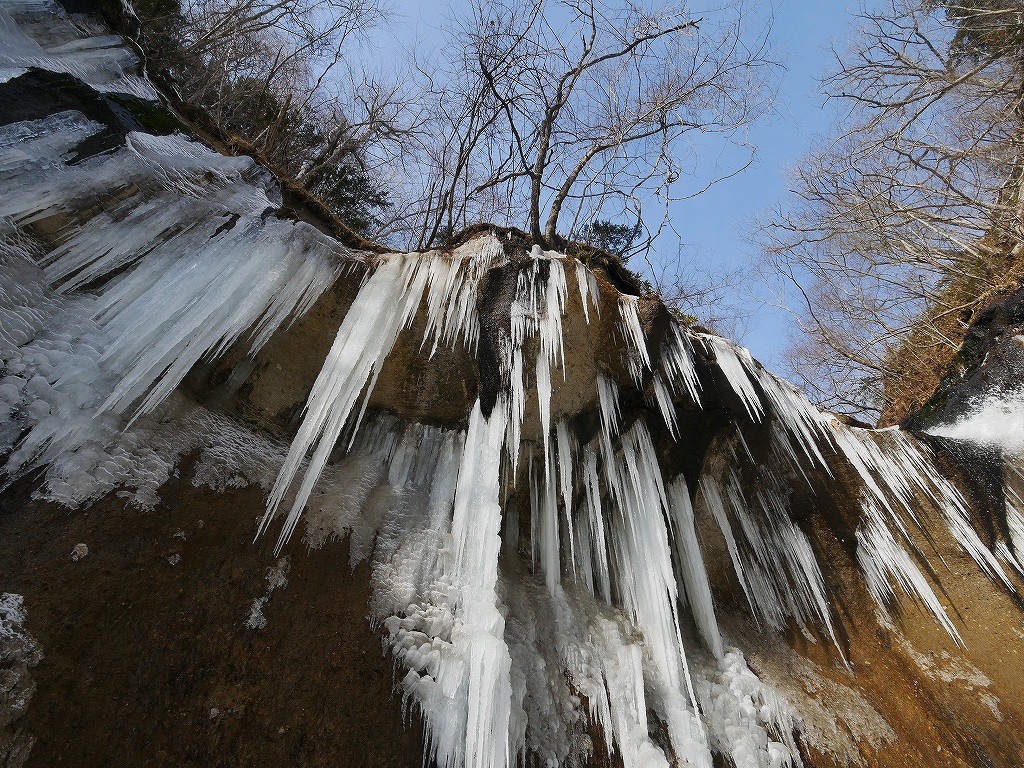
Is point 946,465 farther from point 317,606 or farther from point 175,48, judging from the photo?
point 175,48

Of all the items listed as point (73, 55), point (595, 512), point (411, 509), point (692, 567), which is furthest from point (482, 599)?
point (73, 55)

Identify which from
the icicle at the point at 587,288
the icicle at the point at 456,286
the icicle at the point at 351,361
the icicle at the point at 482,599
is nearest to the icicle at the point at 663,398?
the icicle at the point at 587,288

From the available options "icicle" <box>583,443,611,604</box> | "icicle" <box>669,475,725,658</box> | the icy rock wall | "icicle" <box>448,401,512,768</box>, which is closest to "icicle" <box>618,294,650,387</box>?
"icicle" <box>583,443,611,604</box>

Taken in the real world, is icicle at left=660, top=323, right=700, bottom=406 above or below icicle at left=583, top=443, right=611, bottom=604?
above

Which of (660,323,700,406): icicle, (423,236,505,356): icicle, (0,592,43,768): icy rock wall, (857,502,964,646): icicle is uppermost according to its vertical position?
(423,236,505,356): icicle

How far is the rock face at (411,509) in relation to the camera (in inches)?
105

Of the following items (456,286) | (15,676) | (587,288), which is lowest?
(15,676)

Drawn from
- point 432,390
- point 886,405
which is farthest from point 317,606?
point 886,405

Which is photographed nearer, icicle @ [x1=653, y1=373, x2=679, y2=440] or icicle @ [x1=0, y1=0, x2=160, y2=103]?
icicle @ [x1=0, y1=0, x2=160, y2=103]

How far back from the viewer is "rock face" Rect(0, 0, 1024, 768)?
2.67 m

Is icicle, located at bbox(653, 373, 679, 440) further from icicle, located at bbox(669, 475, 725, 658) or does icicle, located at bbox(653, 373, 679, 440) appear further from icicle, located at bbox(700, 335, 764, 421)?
icicle, located at bbox(669, 475, 725, 658)

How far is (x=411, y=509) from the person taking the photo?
418 centimetres

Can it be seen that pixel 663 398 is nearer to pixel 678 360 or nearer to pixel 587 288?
pixel 678 360

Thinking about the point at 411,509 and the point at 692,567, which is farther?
the point at 692,567
